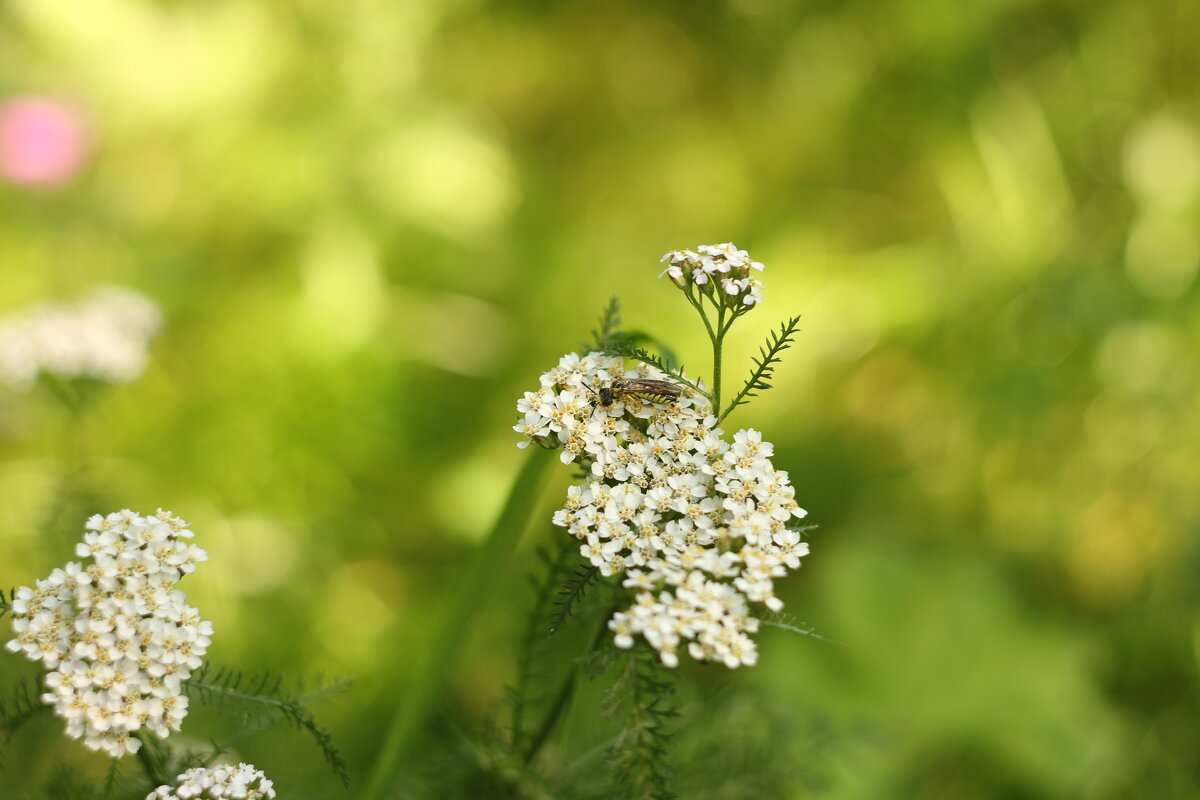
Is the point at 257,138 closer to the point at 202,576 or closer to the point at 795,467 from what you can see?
the point at 202,576

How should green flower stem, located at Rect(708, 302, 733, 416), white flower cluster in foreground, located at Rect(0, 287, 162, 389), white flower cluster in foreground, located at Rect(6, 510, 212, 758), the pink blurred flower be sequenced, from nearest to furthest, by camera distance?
1. white flower cluster in foreground, located at Rect(6, 510, 212, 758)
2. green flower stem, located at Rect(708, 302, 733, 416)
3. white flower cluster in foreground, located at Rect(0, 287, 162, 389)
4. the pink blurred flower

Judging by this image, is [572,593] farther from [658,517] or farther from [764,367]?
[764,367]

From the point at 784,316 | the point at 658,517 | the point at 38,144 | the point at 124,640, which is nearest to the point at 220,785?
the point at 124,640

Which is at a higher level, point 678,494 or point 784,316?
point 784,316

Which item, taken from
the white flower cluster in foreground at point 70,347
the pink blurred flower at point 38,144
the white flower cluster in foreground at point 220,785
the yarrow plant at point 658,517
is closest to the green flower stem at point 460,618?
the yarrow plant at point 658,517

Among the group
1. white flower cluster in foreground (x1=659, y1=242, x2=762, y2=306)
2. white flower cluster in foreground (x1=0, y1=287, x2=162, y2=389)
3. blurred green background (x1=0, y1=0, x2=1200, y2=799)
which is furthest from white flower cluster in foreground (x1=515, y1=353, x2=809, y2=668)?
blurred green background (x1=0, y1=0, x2=1200, y2=799)

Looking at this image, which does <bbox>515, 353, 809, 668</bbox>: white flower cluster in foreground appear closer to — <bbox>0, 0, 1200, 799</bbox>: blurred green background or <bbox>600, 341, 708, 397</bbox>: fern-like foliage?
<bbox>600, 341, 708, 397</bbox>: fern-like foliage
